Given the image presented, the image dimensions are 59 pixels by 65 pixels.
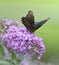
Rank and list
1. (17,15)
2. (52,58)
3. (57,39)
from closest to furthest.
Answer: (52,58)
(57,39)
(17,15)

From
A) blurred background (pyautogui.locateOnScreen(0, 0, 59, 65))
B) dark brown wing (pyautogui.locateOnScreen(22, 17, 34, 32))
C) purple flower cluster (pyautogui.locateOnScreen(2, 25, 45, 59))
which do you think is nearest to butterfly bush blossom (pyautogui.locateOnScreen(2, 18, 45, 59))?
purple flower cluster (pyautogui.locateOnScreen(2, 25, 45, 59))

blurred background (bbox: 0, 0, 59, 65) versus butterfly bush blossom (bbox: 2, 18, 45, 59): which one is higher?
blurred background (bbox: 0, 0, 59, 65)

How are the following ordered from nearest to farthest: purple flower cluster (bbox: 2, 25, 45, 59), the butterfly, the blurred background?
1. purple flower cluster (bbox: 2, 25, 45, 59)
2. the butterfly
3. the blurred background

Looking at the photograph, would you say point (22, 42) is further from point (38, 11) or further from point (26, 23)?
point (38, 11)

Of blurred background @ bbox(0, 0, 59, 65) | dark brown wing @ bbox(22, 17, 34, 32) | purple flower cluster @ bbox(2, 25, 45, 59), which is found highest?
blurred background @ bbox(0, 0, 59, 65)

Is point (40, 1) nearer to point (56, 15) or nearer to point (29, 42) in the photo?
point (56, 15)

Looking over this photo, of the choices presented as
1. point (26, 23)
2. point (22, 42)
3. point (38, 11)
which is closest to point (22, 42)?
point (22, 42)

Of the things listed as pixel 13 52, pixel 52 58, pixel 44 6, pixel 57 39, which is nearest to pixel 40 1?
pixel 44 6

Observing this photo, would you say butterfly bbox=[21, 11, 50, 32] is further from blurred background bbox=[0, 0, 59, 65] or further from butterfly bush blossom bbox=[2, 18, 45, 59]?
blurred background bbox=[0, 0, 59, 65]

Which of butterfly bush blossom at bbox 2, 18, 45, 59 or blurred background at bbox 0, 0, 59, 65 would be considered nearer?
butterfly bush blossom at bbox 2, 18, 45, 59
